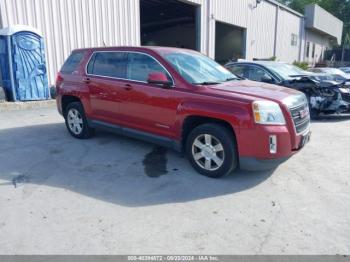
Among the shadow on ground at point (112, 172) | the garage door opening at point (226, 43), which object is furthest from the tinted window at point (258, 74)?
the garage door opening at point (226, 43)

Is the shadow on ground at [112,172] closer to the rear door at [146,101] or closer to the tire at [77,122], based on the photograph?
the tire at [77,122]

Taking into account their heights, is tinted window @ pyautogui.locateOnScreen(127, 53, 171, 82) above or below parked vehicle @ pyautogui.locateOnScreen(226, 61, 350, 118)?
above

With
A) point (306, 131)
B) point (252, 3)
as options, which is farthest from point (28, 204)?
point (252, 3)

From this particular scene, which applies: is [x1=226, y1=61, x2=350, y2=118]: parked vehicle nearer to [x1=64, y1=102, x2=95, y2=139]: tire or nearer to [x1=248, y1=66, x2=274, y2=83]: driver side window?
[x1=248, y1=66, x2=274, y2=83]: driver side window

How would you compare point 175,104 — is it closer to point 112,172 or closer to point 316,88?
point 112,172

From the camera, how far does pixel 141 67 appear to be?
5129 millimetres

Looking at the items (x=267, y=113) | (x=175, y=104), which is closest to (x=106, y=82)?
(x=175, y=104)

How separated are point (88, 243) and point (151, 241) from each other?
1.94 feet

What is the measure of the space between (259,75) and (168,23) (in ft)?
74.5

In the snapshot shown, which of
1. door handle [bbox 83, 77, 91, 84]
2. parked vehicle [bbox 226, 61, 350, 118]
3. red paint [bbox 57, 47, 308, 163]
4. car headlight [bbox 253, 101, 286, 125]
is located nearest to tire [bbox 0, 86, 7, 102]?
red paint [bbox 57, 47, 308, 163]

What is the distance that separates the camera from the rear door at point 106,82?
17.7 feet

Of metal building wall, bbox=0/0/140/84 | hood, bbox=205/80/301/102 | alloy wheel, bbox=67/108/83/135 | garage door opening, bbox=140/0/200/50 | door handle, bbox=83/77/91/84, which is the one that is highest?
garage door opening, bbox=140/0/200/50

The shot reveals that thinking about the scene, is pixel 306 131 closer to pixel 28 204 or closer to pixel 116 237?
pixel 116 237

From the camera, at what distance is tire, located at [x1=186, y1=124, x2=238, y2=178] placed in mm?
4234
